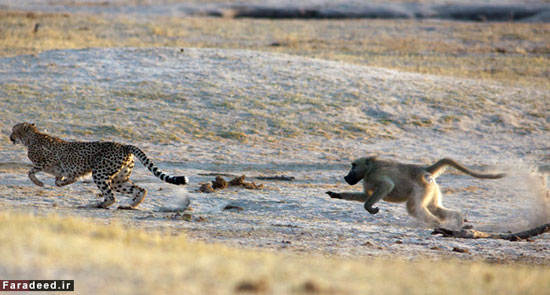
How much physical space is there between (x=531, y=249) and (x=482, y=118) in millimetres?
10181

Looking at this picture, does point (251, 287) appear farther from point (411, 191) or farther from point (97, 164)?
point (97, 164)

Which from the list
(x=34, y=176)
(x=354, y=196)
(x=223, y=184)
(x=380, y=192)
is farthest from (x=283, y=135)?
(x=380, y=192)

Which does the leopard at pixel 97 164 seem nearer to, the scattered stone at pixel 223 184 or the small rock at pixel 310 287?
the scattered stone at pixel 223 184

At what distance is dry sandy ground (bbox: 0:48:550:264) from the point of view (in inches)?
380

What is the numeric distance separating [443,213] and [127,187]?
410cm

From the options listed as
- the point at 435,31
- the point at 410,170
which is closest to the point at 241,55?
the point at 410,170

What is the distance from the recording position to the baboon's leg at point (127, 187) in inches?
416

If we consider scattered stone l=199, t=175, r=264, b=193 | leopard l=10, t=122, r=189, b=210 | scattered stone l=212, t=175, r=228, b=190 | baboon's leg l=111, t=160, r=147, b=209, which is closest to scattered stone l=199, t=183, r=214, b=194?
scattered stone l=199, t=175, r=264, b=193

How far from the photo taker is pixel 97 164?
1041 centimetres

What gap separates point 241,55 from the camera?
21.4 m

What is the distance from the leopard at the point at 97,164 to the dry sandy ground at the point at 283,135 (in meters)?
0.35

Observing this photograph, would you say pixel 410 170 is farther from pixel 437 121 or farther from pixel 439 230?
pixel 437 121

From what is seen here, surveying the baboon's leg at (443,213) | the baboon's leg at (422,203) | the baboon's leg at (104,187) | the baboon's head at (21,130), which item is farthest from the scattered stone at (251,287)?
the baboon's head at (21,130)

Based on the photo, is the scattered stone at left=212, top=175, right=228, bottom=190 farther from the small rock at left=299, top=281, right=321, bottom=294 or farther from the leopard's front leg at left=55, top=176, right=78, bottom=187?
the small rock at left=299, top=281, right=321, bottom=294
